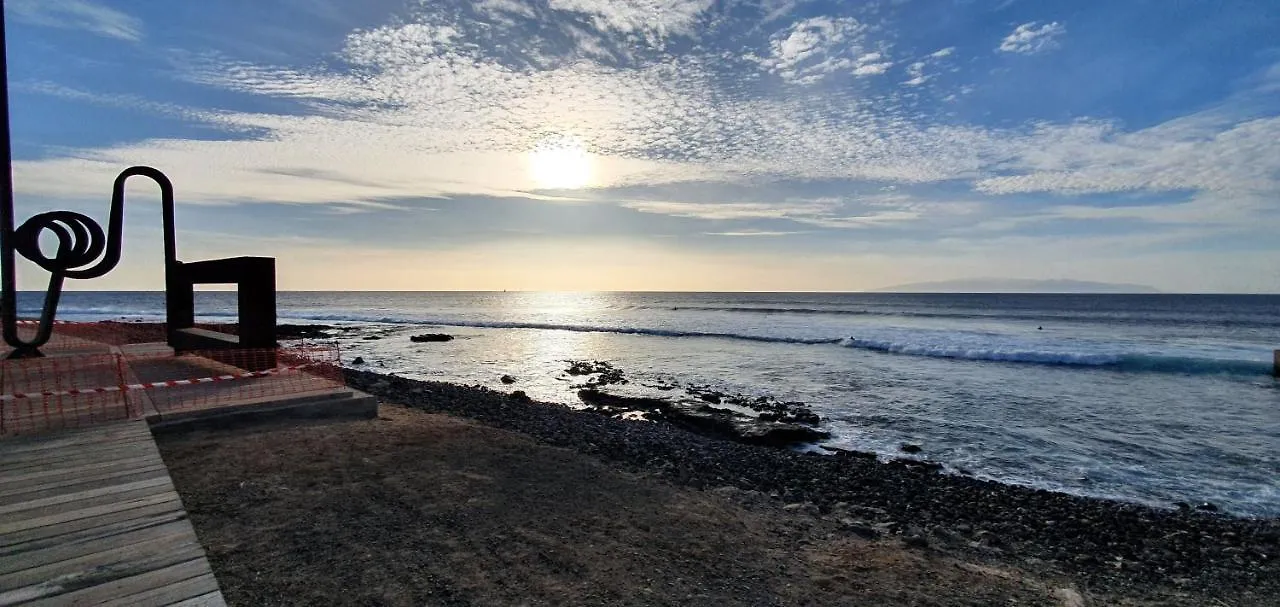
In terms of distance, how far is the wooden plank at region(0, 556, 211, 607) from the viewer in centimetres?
315

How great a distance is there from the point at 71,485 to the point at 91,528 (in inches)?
50.6

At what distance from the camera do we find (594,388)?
65.7 feet

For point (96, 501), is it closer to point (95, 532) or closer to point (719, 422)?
point (95, 532)

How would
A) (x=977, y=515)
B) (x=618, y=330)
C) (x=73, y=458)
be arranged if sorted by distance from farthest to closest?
(x=618, y=330)
(x=977, y=515)
(x=73, y=458)

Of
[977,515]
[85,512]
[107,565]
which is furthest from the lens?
[977,515]

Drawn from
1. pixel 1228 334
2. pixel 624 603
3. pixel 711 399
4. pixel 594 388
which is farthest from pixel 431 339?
pixel 1228 334

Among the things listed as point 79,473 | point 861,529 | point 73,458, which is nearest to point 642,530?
point 861,529

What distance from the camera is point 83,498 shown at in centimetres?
459

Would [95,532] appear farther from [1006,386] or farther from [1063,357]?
[1063,357]

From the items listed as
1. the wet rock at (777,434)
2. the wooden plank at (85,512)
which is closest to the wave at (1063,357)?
the wet rock at (777,434)

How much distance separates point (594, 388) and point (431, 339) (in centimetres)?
2317

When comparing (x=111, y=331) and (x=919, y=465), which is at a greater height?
(x=111, y=331)

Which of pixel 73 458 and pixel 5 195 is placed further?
pixel 5 195

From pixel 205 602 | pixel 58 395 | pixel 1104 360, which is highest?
pixel 58 395
